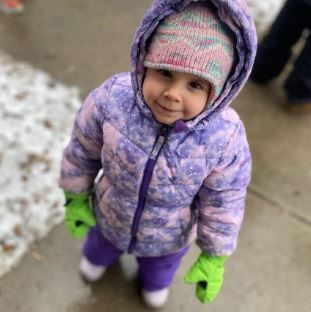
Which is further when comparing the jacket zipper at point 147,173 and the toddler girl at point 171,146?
the jacket zipper at point 147,173

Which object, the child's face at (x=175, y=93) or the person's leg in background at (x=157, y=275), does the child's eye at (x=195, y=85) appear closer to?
the child's face at (x=175, y=93)

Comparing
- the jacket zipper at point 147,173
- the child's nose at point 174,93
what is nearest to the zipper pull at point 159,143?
the jacket zipper at point 147,173

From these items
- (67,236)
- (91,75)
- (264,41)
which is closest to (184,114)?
(67,236)

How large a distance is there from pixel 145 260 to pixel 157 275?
10 centimetres

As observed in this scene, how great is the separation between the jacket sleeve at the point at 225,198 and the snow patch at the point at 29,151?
93 cm

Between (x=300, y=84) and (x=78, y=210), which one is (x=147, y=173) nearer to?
(x=78, y=210)

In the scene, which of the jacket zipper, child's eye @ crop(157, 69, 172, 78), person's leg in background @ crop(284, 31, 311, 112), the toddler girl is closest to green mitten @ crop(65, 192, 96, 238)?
the toddler girl

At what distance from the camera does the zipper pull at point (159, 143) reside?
4.28 feet

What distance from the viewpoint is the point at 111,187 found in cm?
153

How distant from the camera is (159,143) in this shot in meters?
1.31

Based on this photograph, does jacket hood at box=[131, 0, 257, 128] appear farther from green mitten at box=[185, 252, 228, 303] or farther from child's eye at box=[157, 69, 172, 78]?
green mitten at box=[185, 252, 228, 303]

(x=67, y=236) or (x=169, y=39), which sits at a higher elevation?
(x=169, y=39)

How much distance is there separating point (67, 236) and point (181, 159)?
1.04 metres

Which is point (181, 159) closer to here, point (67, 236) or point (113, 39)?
point (67, 236)
